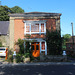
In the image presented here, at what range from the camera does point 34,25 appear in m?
16.2

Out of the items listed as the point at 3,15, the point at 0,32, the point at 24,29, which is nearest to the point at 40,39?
the point at 24,29

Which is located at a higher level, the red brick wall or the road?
the red brick wall

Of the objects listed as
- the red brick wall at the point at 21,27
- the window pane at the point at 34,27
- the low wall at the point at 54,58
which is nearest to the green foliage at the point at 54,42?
the low wall at the point at 54,58

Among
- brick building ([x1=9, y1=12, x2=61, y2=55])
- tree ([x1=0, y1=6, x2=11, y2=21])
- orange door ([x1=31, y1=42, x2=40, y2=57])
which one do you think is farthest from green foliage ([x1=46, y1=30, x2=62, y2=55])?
tree ([x1=0, y1=6, x2=11, y2=21])

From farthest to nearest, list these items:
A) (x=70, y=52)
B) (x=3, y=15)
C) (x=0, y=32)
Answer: (x=3, y=15) → (x=0, y=32) → (x=70, y=52)

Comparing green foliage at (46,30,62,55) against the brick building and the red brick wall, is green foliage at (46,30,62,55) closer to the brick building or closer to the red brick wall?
the brick building

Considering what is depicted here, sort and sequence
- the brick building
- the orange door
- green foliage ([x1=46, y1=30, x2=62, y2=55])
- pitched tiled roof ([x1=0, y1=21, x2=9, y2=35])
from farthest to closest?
1. pitched tiled roof ([x1=0, y1=21, x2=9, y2=35])
2. the brick building
3. the orange door
4. green foliage ([x1=46, y1=30, x2=62, y2=55])

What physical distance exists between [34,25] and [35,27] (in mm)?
353

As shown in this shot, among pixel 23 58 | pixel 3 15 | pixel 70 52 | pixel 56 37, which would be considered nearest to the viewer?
pixel 23 58

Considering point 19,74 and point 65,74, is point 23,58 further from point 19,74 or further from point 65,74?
point 65,74

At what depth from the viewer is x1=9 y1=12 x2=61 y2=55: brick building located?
15.8m

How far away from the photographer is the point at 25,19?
16094 mm

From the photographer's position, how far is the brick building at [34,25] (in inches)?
621

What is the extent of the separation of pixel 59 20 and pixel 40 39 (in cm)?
423
